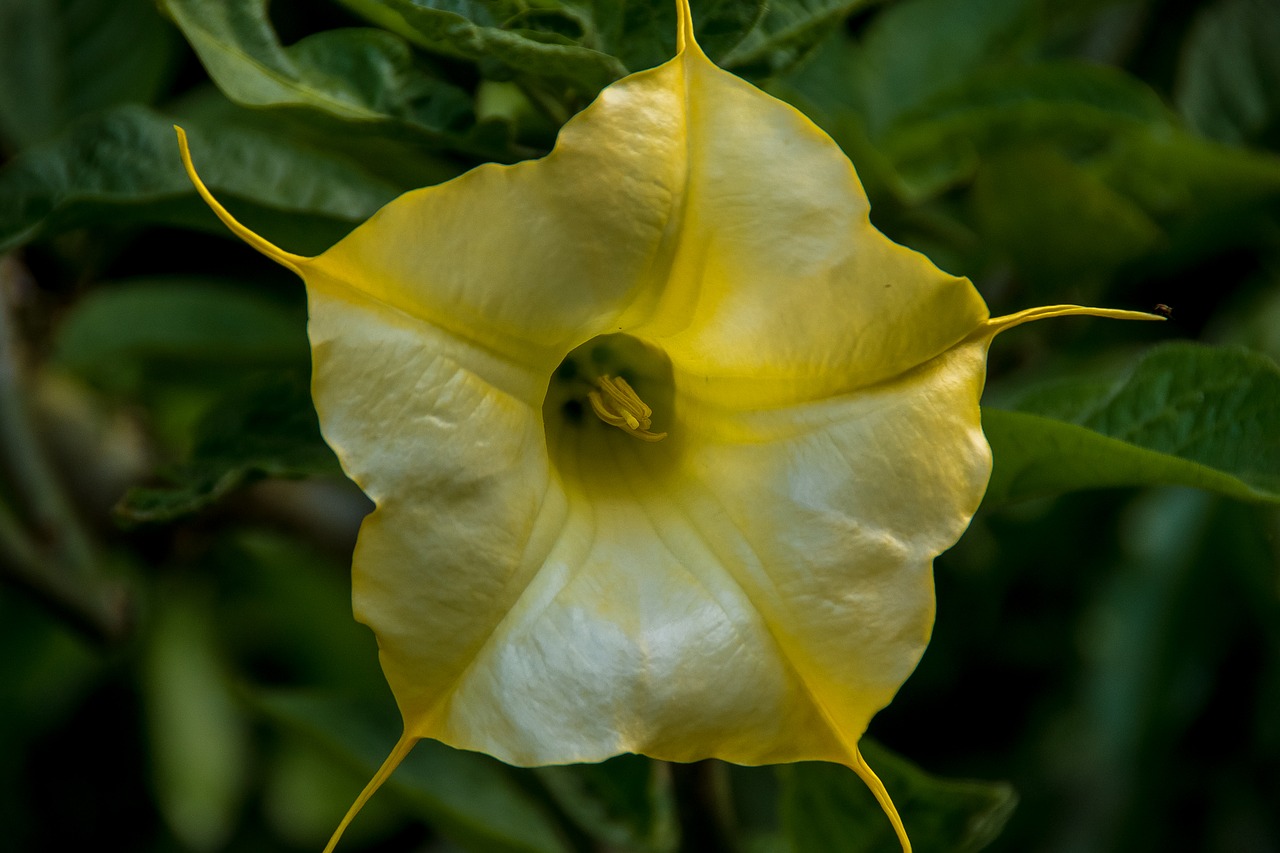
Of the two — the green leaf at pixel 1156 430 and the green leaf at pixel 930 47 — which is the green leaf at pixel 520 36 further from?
the green leaf at pixel 930 47

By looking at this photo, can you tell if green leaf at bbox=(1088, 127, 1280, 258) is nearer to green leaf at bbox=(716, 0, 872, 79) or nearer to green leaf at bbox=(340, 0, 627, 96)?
green leaf at bbox=(716, 0, 872, 79)

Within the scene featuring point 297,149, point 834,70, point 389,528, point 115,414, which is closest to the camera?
point 389,528

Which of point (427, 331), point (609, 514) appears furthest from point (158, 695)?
point (427, 331)

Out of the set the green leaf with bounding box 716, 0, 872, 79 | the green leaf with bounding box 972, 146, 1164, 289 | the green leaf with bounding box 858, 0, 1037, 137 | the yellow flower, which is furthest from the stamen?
the green leaf with bounding box 858, 0, 1037, 137

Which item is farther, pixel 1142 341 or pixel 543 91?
pixel 1142 341

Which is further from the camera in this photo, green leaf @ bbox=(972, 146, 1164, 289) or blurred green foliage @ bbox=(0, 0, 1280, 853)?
green leaf @ bbox=(972, 146, 1164, 289)

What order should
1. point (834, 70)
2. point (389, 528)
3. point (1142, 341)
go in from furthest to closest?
1. point (1142, 341)
2. point (834, 70)
3. point (389, 528)

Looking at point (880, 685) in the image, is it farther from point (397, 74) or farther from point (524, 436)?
point (397, 74)

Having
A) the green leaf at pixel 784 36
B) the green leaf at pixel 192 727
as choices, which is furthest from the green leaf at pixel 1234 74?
the green leaf at pixel 192 727
